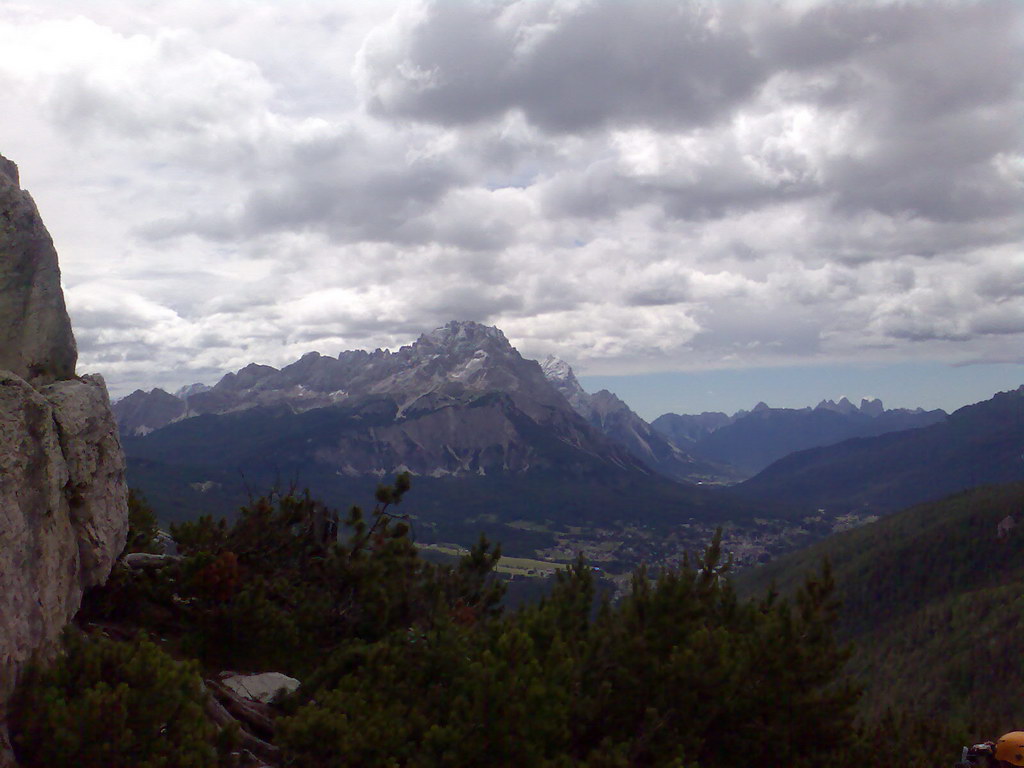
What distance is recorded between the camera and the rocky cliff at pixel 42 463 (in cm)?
1748

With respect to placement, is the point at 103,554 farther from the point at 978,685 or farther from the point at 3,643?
the point at 978,685

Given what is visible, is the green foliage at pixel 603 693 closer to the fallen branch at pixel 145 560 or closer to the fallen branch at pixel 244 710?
the fallen branch at pixel 244 710

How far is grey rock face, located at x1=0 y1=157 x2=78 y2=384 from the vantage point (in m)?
28.6

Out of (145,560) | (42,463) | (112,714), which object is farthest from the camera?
(145,560)

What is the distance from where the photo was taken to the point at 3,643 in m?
16.4

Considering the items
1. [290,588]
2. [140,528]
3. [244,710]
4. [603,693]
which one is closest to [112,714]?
[244,710]

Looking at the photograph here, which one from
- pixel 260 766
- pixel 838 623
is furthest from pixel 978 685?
pixel 260 766

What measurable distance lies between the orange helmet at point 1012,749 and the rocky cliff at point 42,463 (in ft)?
81.7

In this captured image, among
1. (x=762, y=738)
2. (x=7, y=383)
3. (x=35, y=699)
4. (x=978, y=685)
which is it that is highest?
(x=7, y=383)

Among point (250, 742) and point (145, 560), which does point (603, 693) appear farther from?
point (145, 560)

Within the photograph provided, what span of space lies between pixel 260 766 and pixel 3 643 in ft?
21.3

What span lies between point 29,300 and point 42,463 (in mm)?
13938

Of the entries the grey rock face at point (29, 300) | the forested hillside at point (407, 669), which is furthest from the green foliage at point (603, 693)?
the grey rock face at point (29, 300)

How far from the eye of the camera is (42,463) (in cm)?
1945
